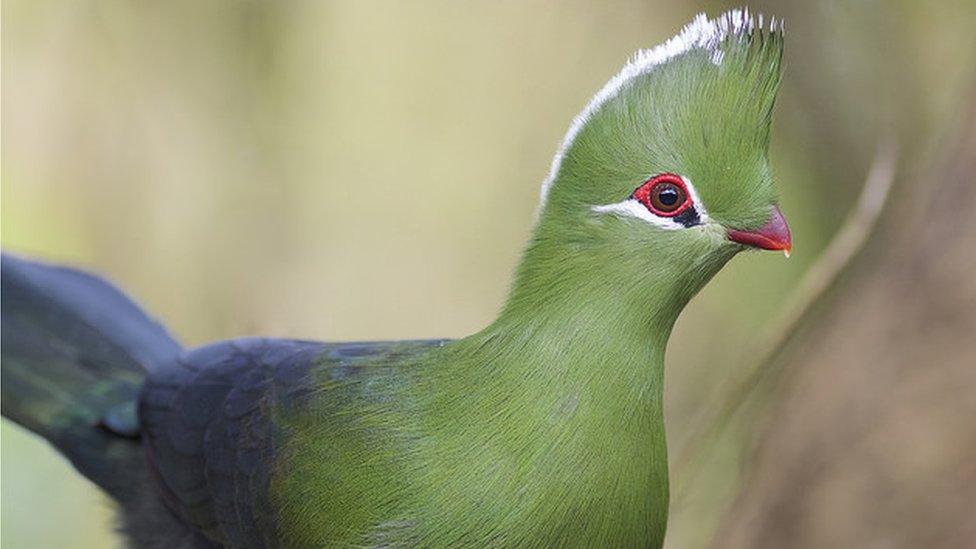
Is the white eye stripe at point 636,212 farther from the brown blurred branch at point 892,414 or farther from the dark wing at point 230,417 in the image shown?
the brown blurred branch at point 892,414

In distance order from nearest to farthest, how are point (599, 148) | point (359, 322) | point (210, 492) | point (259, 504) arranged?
point (599, 148)
point (259, 504)
point (210, 492)
point (359, 322)

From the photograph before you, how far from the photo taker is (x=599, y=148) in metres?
1.88

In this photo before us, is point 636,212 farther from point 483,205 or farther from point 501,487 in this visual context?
point 483,205

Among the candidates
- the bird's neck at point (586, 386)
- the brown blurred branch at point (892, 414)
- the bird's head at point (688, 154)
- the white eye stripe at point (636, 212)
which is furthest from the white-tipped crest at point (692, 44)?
the brown blurred branch at point (892, 414)

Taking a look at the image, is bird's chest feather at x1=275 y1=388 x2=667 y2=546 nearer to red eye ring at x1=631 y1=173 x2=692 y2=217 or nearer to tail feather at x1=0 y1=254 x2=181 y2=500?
red eye ring at x1=631 y1=173 x2=692 y2=217

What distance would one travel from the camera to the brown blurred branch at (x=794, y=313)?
2.65 metres

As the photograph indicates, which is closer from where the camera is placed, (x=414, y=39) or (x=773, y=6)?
(x=773, y=6)

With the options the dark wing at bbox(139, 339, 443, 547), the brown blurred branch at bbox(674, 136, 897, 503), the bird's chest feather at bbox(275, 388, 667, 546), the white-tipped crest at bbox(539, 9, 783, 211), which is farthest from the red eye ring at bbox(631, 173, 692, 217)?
the brown blurred branch at bbox(674, 136, 897, 503)

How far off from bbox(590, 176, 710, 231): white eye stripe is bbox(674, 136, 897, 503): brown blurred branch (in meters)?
0.93

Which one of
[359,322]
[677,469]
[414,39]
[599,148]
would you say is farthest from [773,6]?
→ [359,322]

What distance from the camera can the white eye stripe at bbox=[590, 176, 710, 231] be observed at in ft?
5.95

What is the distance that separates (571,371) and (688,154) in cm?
40

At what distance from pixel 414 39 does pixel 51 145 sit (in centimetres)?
148

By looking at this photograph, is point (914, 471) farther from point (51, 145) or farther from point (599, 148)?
point (51, 145)
